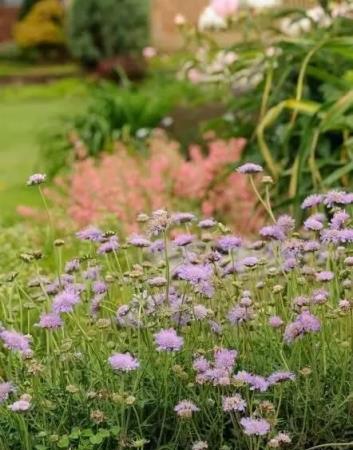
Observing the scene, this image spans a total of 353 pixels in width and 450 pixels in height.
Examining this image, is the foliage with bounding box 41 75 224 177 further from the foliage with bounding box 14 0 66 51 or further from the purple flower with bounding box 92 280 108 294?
the foliage with bounding box 14 0 66 51

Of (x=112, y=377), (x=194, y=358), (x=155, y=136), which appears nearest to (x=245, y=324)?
(x=194, y=358)

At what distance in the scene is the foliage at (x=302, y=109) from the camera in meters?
5.01

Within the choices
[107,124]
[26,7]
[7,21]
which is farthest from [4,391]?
[7,21]

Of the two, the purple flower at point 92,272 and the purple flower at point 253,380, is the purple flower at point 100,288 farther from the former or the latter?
the purple flower at point 253,380

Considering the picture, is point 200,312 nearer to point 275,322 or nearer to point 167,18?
point 275,322

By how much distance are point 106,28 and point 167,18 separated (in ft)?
16.7

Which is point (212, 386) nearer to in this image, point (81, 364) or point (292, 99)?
point (81, 364)

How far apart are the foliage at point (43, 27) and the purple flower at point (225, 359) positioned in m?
22.4

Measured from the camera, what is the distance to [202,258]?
113 inches

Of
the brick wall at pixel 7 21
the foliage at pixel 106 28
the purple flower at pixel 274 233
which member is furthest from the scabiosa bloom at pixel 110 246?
the brick wall at pixel 7 21

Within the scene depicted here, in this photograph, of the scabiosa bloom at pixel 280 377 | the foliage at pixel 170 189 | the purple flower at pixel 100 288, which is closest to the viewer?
the scabiosa bloom at pixel 280 377

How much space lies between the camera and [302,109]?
5.45 m

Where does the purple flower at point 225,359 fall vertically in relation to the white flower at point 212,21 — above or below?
above

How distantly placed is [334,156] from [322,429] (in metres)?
2.96
